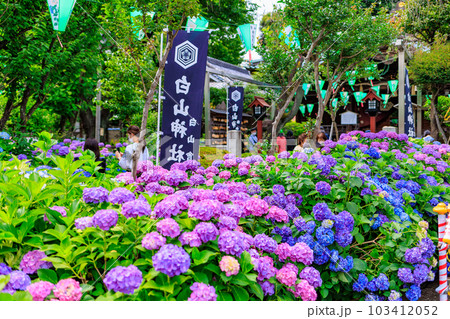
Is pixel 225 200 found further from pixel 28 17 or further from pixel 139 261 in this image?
pixel 28 17

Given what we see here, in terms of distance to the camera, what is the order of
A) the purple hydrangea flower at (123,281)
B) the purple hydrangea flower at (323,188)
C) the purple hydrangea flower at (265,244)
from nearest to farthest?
the purple hydrangea flower at (123,281), the purple hydrangea flower at (265,244), the purple hydrangea flower at (323,188)

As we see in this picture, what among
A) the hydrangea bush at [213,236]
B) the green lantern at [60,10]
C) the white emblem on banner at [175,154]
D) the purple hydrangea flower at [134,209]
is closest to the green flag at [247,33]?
the green lantern at [60,10]

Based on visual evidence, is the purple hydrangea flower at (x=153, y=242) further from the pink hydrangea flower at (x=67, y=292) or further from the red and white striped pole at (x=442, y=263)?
the red and white striped pole at (x=442, y=263)

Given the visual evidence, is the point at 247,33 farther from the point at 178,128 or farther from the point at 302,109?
the point at 302,109

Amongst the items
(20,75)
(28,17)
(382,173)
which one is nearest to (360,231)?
(382,173)

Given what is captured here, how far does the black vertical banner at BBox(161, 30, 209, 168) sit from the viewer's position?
5.86 m

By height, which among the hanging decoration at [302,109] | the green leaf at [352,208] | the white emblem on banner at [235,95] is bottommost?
the green leaf at [352,208]

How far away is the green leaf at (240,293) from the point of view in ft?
5.73

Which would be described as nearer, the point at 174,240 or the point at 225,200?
the point at 174,240

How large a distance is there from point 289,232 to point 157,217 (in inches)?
40.8

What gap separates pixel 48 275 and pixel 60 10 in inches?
239

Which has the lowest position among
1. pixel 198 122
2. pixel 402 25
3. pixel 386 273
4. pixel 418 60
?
pixel 386 273

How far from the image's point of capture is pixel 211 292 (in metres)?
1.59

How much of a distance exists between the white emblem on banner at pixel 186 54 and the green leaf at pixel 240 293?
469 centimetres
